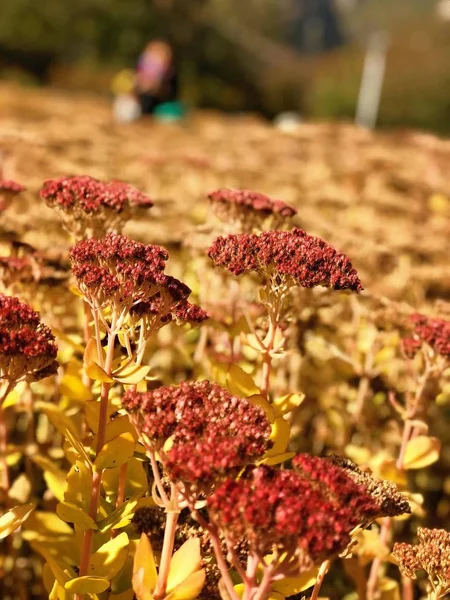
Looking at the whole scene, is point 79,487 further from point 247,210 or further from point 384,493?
point 247,210

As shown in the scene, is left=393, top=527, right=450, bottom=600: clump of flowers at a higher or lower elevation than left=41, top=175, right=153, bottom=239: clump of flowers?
lower

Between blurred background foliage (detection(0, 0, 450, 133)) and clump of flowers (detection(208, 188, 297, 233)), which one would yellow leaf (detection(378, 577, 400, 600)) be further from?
blurred background foliage (detection(0, 0, 450, 133))

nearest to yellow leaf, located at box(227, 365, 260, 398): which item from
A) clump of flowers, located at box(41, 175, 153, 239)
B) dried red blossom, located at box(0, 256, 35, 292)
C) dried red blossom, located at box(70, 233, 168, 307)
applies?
dried red blossom, located at box(70, 233, 168, 307)

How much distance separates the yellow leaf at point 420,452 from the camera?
1.80 metres

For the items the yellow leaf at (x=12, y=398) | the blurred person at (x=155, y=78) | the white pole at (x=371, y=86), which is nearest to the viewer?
the yellow leaf at (x=12, y=398)

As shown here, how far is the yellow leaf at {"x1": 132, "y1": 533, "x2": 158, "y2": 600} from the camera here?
1.20 m

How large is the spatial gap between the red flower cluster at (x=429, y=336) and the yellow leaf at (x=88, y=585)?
3.05 feet

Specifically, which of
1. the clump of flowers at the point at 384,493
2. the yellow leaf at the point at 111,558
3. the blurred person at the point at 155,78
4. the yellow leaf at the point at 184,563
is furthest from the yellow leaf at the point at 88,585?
the blurred person at the point at 155,78

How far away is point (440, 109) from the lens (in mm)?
35375

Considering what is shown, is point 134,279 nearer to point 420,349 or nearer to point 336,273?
point 336,273

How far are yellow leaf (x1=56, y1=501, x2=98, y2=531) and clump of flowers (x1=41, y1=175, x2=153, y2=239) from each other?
70 cm

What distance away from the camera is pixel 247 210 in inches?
78.6

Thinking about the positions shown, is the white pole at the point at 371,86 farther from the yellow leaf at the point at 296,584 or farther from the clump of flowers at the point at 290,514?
the clump of flowers at the point at 290,514

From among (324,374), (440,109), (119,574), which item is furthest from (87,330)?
(440,109)
